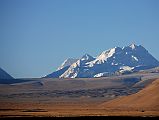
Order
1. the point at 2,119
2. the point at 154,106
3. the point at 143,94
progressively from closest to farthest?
the point at 2,119 → the point at 154,106 → the point at 143,94

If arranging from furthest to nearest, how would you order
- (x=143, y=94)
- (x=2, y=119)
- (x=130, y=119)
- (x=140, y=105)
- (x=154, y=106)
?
1. (x=143, y=94)
2. (x=140, y=105)
3. (x=154, y=106)
4. (x=130, y=119)
5. (x=2, y=119)

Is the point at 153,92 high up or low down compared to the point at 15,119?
up

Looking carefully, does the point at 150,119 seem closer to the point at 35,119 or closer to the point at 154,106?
the point at 35,119

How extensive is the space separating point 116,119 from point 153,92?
95732 mm

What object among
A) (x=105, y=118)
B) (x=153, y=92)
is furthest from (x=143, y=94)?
(x=105, y=118)

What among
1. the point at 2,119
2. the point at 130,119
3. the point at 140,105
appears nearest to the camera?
the point at 2,119

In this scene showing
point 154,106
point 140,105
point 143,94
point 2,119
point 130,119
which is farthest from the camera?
point 143,94

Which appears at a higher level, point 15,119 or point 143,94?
point 143,94

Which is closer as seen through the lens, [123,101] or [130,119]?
[130,119]

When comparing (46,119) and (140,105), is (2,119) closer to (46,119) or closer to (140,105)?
(46,119)

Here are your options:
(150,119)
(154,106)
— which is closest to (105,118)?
(150,119)

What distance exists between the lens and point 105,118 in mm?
83750

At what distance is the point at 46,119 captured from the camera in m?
78.8

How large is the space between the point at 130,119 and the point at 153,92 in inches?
3737
